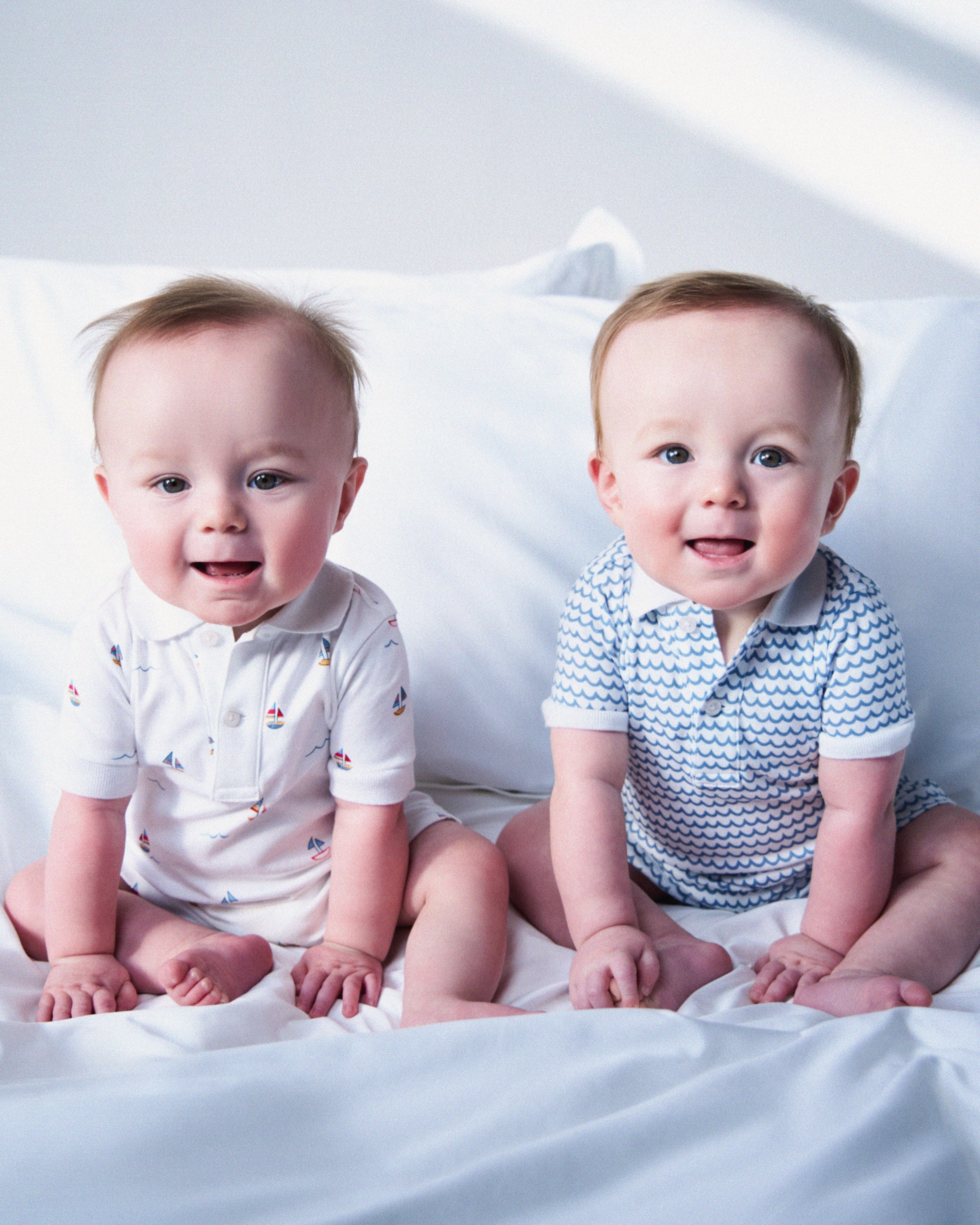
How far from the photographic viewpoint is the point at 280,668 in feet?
2.95

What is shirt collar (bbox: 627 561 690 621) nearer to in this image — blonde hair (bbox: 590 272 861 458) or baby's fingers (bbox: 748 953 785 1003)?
blonde hair (bbox: 590 272 861 458)

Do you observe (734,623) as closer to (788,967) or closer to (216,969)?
(788,967)

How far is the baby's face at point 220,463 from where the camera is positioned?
79 centimetres

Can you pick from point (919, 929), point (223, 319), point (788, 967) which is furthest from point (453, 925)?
point (223, 319)

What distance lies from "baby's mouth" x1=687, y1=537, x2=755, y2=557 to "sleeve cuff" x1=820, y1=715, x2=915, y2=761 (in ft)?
0.61

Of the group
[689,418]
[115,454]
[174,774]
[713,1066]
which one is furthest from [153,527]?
[713,1066]

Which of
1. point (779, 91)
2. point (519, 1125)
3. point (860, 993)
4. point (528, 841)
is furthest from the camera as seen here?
point (779, 91)

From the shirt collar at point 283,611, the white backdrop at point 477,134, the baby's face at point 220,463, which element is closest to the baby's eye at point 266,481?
the baby's face at point 220,463

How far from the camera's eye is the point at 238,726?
2.92 ft

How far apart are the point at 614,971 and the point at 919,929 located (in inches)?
9.8

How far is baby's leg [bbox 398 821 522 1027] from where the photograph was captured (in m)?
0.81

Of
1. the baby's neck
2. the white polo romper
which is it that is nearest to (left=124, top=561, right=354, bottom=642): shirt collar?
the white polo romper

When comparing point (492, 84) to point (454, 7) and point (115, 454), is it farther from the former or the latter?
point (115, 454)

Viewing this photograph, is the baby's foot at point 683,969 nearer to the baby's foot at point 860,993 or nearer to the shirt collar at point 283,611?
the baby's foot at point 860,993
